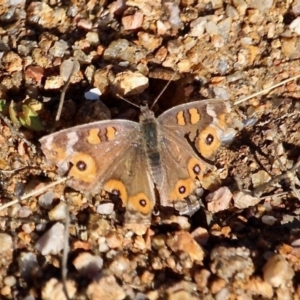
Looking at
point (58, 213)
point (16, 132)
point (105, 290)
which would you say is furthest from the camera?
point (16, 132)

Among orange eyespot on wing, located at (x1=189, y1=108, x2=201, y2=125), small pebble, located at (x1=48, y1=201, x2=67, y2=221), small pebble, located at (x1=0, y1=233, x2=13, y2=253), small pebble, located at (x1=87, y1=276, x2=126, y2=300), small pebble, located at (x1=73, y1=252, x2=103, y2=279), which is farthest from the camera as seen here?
orange eyespot on wing, located at (x1=189, y1=108, x2=201, y2=125)

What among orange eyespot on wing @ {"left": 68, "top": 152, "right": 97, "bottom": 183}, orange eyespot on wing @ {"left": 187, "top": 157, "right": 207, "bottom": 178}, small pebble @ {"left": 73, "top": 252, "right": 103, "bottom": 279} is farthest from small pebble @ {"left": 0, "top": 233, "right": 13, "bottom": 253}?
orange eyespot on wing @ {"left": 187, "top": 157, "right": 207, "bottom": 178}

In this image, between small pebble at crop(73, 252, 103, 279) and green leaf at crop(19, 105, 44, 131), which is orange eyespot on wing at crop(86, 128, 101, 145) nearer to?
green leaf at crop(19, 105, 44, 131)

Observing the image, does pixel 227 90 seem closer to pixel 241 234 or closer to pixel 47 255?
pixel 241 234

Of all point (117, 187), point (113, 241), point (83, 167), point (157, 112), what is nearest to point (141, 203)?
point (117, 187)

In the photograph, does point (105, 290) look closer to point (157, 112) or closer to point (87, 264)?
point (87, 264)

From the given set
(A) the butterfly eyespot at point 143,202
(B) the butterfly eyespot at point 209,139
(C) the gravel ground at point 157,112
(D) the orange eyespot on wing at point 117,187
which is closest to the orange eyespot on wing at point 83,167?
(D) the orange eyespot on wing at point 117,187
